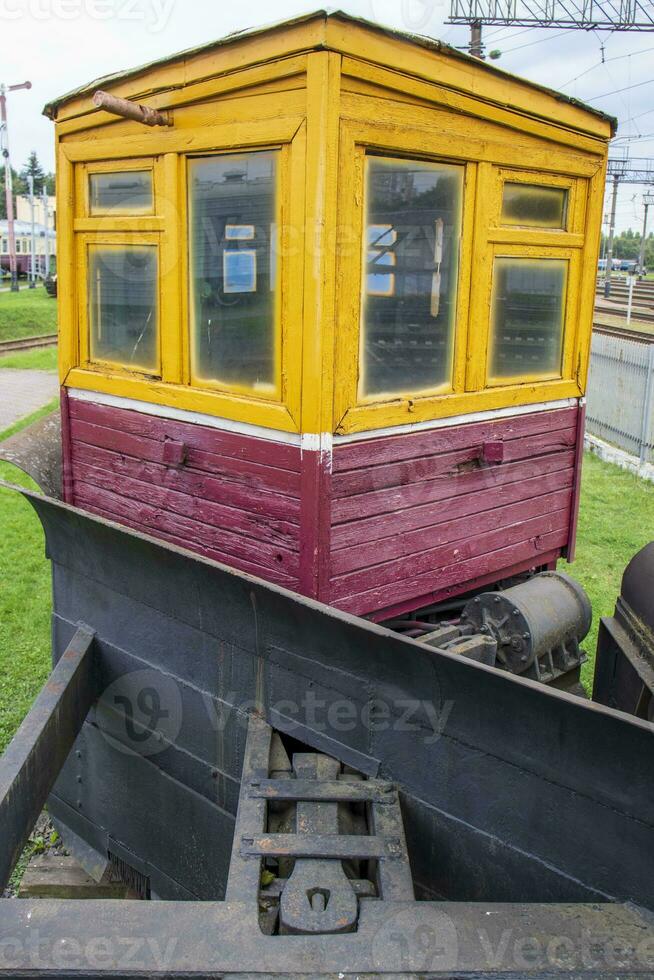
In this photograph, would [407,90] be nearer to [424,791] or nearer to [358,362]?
[358,362]

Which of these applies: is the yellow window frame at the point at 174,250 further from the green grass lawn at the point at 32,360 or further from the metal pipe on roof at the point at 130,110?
the green grass lawn at the point at 32,360

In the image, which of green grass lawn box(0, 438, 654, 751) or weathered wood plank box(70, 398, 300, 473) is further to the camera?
green grass lawn box(0, 438, 654, 751)

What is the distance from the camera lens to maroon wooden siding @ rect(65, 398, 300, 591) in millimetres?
3248

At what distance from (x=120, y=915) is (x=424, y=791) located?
96 centimetres

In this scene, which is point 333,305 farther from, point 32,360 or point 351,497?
point 32,360

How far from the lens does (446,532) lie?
12.0 feet

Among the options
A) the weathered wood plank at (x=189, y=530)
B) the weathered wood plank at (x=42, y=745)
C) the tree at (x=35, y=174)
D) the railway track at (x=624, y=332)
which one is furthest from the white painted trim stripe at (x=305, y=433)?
the tree at (x=35, y=174)

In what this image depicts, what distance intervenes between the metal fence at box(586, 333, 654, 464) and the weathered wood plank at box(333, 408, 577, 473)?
8.71 meters

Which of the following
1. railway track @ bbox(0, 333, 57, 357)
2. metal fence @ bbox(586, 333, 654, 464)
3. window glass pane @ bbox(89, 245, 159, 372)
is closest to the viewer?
window glass pane @ bbox(89, 245, 159, 372)

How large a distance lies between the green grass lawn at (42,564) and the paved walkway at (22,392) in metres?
1.44

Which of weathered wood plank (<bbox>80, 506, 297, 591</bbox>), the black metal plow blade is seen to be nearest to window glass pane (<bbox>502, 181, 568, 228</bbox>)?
weathered wood plank (<bbox>80, 506, 297, 591</bbox>)

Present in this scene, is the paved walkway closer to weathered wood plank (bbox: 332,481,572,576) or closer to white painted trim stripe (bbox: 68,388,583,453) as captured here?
white painted trim stripe (bbox: 68,388,583,453)

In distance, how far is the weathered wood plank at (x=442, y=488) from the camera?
3.23m

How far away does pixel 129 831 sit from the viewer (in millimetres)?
3873
